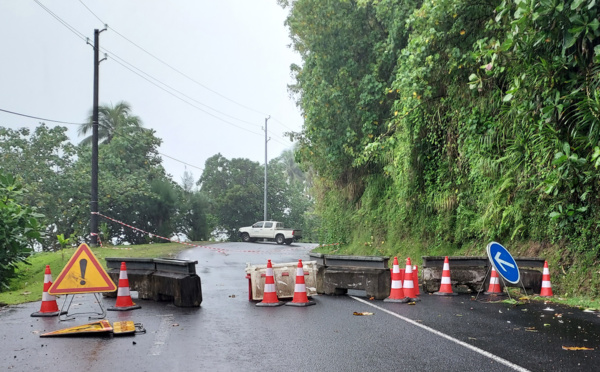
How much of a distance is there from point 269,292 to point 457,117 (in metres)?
8.95

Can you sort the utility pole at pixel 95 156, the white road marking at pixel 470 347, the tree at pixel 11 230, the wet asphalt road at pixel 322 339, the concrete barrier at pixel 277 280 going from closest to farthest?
the white road marking at pixel 470 347
the wet asphalt road at pixel 322 339
the concrete barrier at pixel 277 280
the tree at pixel 11 230
the utility pole at pixel 95 156

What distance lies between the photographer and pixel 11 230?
605 inches

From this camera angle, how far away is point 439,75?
16.6 metres

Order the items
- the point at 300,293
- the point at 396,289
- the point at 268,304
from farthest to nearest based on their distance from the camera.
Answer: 1. the point at 396,289
2. the point at 300,293
3. the point at 268,304

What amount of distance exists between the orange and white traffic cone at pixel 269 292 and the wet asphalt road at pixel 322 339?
0.30 m

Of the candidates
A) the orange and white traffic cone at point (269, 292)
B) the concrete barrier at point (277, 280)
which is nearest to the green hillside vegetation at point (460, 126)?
the concrete barrier at point (277, 280)

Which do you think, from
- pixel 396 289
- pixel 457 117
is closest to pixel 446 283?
pixel 396 289

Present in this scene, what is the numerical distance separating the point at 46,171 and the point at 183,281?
31.9 metres

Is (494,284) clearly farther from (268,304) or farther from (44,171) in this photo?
(44,171)

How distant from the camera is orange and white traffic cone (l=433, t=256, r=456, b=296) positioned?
12.0 meters

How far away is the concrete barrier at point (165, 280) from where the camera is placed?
10516 millimetres

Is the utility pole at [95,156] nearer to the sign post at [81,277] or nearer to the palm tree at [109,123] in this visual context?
the sign post at [81,277]

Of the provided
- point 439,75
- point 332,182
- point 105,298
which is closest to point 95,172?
point 332,182

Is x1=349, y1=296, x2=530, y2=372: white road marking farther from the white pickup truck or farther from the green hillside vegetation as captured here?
the white pickup truck
